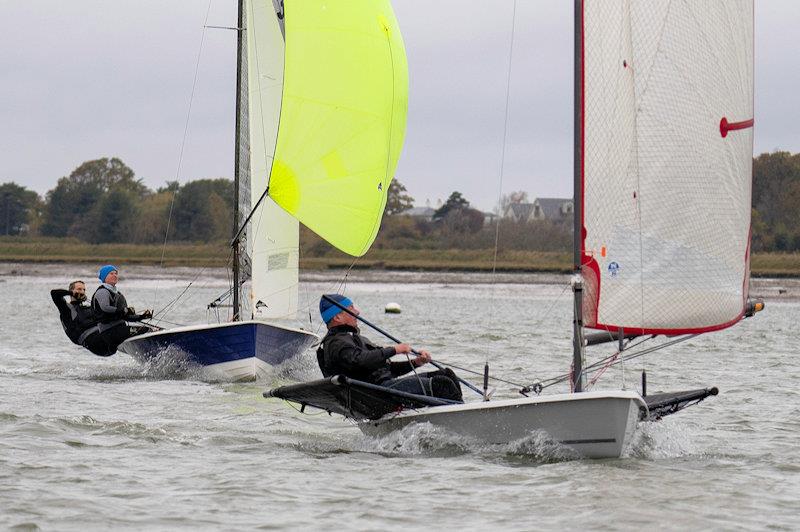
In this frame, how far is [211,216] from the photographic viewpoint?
8650 centimetres

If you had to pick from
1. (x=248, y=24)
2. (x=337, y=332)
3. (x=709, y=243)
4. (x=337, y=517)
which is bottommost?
(x=337, y=517)

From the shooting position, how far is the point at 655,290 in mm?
10172

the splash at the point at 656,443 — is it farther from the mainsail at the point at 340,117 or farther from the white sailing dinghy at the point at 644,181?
the mainsail at the point at 340,117

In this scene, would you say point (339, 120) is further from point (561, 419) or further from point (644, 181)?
point (561, 419)

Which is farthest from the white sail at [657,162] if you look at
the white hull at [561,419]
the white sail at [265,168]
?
the white sail at [265,168]

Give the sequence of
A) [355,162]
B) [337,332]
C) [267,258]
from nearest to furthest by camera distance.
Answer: [337,332] < [355,162] < [267,258]

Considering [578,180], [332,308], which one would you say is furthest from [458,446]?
[578,180]

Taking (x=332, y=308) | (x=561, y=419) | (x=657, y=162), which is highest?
(x=657, y=162)

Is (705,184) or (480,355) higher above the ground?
(705,184)

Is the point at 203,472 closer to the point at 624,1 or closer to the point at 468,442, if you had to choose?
the point at 468,442

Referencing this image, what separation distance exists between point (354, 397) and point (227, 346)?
5.77 m

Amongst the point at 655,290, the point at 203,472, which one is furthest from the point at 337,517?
the point at 655,290

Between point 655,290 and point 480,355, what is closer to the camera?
point 655,290

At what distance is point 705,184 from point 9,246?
75.4 metres
